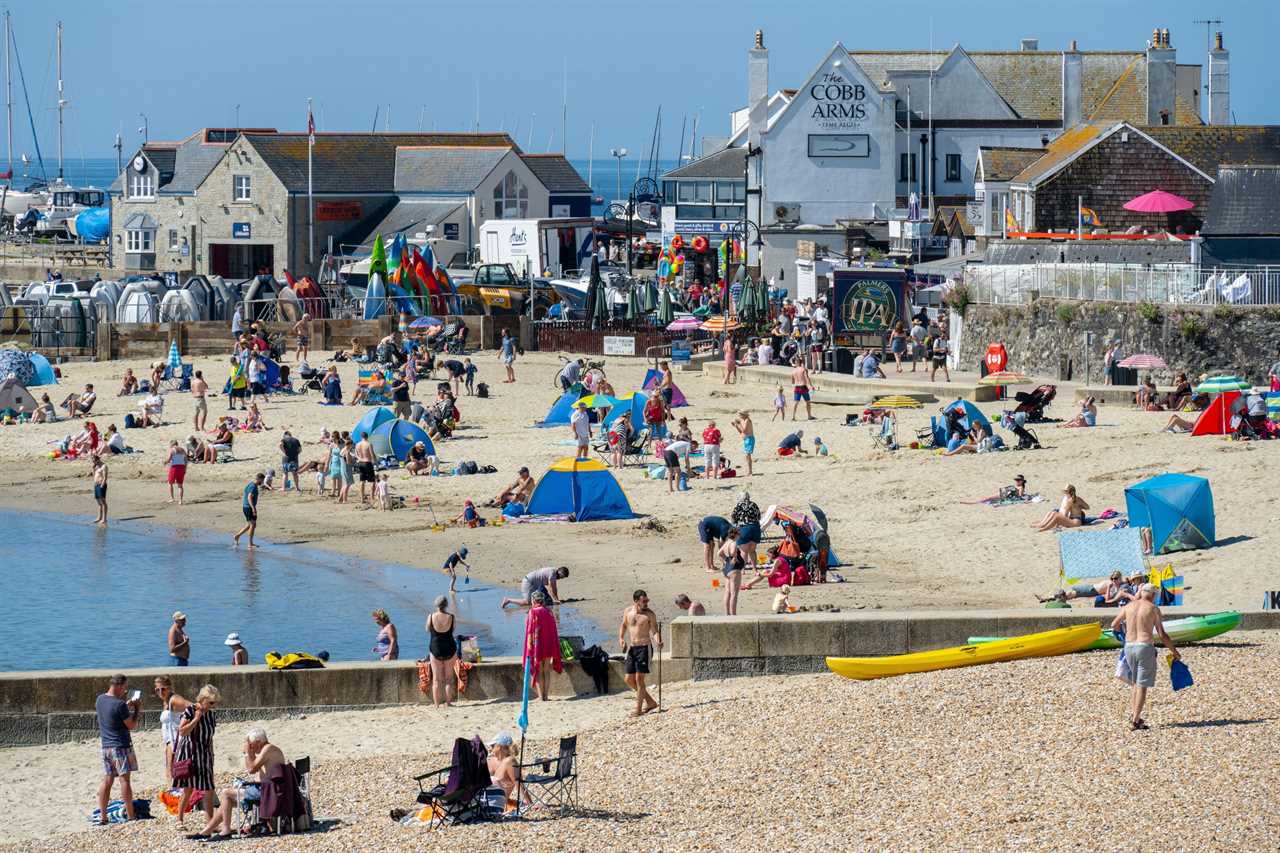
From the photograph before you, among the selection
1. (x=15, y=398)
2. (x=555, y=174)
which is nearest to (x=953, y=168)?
(x=555, y=174)

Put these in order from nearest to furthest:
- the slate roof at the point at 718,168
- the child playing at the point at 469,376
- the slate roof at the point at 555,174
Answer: the child playing at the point at 469,376, the slate roof at the point at 718,168, the slate roof at the point at 555,174

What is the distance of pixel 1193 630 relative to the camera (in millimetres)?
16062

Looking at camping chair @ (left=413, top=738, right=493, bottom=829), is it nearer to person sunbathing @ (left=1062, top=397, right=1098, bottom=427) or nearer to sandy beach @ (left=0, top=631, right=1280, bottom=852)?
sandy beach @ (left=0, top=631, right=1280, bottom=852)

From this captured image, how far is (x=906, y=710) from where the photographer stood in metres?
14.8

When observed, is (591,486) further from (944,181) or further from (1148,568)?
(944,181)

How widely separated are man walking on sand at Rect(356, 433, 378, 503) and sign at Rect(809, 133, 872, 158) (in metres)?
34.8

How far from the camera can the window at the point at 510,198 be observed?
224ft

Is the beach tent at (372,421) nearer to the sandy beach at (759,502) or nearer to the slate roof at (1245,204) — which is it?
the sandy beach at (759,502)

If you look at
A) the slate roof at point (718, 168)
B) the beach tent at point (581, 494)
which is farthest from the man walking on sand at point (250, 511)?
the slate roof at point (718, 168)

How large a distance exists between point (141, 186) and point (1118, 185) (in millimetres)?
38960

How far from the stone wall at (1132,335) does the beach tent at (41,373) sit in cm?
2112

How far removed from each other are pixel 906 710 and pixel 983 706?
605mm

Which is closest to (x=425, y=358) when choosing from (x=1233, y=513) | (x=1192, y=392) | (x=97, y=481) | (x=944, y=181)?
(x=97, y=481)

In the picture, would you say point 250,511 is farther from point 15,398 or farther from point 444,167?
Result: point 444,167
